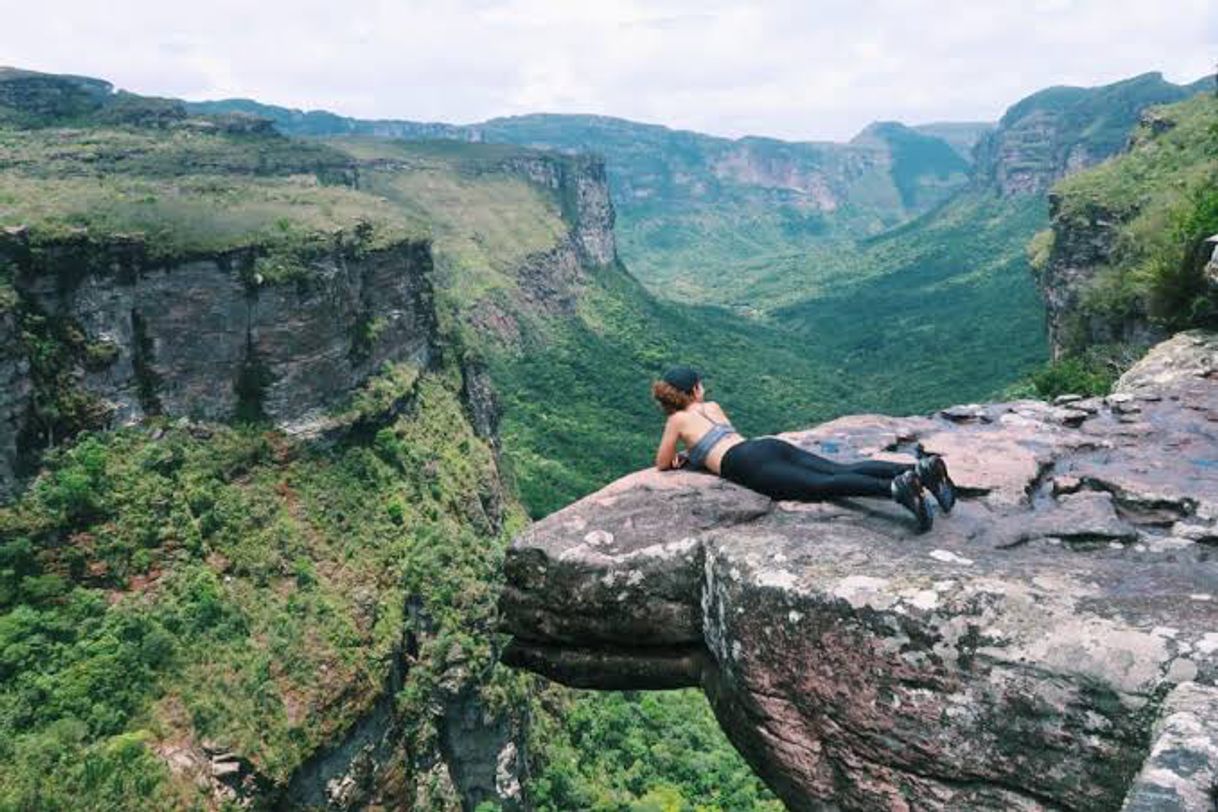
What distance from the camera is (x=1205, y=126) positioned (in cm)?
5056

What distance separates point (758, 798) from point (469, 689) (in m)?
15.4

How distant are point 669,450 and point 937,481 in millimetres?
2353

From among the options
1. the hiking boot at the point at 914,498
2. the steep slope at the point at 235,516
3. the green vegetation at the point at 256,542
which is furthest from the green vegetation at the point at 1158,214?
the steep slope at the point at 235,516

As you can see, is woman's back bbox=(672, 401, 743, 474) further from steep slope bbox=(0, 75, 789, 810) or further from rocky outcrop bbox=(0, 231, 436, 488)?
rocky outcrop bbox=(0, 231, 436, 488)

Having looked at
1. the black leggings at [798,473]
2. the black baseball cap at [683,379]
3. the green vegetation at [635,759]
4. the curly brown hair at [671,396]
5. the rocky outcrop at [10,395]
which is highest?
the black baseball cap at [683,379]

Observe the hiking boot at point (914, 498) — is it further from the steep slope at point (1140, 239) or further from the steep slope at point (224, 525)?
the steep slope at point (224, 525)

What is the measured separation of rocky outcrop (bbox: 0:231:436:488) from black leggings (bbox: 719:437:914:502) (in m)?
32.7

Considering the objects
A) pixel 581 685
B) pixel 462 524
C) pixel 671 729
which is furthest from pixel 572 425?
pixel 581 685

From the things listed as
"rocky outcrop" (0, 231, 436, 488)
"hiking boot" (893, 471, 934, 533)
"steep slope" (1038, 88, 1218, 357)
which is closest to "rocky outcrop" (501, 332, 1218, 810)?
"hiking boot" (893, 471, 934, 533)

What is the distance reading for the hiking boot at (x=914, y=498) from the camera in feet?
20.4

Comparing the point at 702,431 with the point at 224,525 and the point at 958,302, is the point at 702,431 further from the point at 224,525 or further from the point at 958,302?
the point at 958,302

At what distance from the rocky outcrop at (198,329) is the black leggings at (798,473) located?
32747 millimetres

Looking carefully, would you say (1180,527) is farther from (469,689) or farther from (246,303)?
(246,303)

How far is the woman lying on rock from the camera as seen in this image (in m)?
6.41
